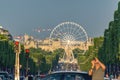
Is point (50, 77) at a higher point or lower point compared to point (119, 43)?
lower

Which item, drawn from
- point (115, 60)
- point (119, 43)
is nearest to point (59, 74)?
point (119, 43)

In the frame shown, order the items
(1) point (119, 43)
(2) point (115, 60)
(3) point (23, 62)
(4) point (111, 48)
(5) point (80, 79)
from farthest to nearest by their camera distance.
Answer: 1. (3) point (23, 62)
2. (4) point (111, 48)
3. (2) point (115, 60)
4. (1) point (119, 43)
5. (5) point (80, 79)

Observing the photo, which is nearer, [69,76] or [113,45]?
[69,76]

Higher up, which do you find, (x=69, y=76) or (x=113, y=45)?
(x=113, y=45)

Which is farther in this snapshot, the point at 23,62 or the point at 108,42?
the point at 23,62

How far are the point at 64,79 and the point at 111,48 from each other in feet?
381

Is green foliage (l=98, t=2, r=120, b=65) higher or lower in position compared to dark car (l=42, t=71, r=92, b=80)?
higher

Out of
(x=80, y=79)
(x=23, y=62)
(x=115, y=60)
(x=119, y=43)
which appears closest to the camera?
(x=80, y=79)

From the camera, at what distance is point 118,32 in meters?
134

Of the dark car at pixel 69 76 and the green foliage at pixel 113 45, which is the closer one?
the dark car at pixel 69 76

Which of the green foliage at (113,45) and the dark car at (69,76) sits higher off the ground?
the green foliage at (113,45)

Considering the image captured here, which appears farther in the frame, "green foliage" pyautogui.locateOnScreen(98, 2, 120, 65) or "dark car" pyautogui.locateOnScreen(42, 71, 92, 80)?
"green foliage" pyautogui.locateOnScreen(98, 2, 120, 65)

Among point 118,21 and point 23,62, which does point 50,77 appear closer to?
point 118,21

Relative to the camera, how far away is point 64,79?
35.4 meters
